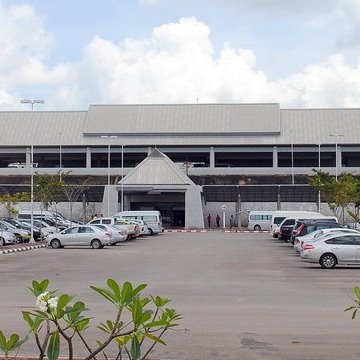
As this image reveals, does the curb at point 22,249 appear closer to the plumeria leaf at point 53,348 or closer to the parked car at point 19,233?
the parked car at point 19,233

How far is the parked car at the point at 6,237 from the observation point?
40188mm

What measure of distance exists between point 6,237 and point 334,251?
2077 cm

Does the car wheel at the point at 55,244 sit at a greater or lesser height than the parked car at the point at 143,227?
lesser

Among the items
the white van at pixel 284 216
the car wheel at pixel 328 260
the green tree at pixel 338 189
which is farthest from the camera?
the green tree at pixel 338 189

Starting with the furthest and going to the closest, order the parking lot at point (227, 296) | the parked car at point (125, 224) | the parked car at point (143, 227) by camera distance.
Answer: the parked car at point (143, 227)
the parked car at point (125, 224)
the parking lot at point (227, 296)

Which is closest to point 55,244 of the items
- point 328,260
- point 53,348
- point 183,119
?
point 328,260

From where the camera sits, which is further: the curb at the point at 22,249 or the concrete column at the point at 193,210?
the concrete column at the point at 193,210

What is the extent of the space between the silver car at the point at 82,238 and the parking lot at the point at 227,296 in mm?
4943

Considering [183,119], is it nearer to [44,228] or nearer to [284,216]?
[284,216]

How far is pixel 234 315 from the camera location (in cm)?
1394

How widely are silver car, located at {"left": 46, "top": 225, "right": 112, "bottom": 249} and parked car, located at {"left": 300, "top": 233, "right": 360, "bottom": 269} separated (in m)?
15.6

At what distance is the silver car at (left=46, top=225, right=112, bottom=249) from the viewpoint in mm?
39494

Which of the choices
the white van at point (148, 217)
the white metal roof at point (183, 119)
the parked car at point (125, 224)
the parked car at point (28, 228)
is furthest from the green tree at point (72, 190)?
the parked car at point (28, 228)

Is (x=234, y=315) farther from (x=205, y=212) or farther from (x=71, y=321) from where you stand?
(x=205, y=212)
